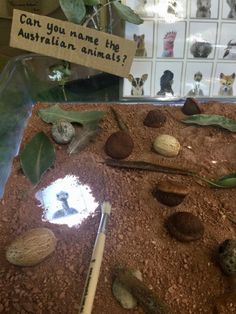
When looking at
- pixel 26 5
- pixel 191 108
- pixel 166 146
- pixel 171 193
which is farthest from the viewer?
pixel 26 5

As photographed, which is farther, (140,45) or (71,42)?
(140,45)

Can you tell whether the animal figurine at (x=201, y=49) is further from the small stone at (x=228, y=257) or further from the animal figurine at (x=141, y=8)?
the small stone at (x=228, y=257)

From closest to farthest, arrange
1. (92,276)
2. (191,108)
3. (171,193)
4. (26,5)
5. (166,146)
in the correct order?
1. (92,276)
2. (171,193)
3. (166,146)
4. (191,108)
5. (26,5)

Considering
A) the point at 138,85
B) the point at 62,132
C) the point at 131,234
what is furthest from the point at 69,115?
the point at 131,234

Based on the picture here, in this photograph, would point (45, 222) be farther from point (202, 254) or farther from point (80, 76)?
point (80, 76)

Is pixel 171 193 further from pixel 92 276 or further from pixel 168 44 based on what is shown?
pixel 168 44

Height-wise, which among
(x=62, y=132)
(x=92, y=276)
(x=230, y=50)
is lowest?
(x=92, y=276)

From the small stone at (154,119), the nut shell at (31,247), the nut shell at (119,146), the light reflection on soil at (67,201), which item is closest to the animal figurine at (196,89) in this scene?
the small stone at (154,119)

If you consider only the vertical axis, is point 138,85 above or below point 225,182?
above
